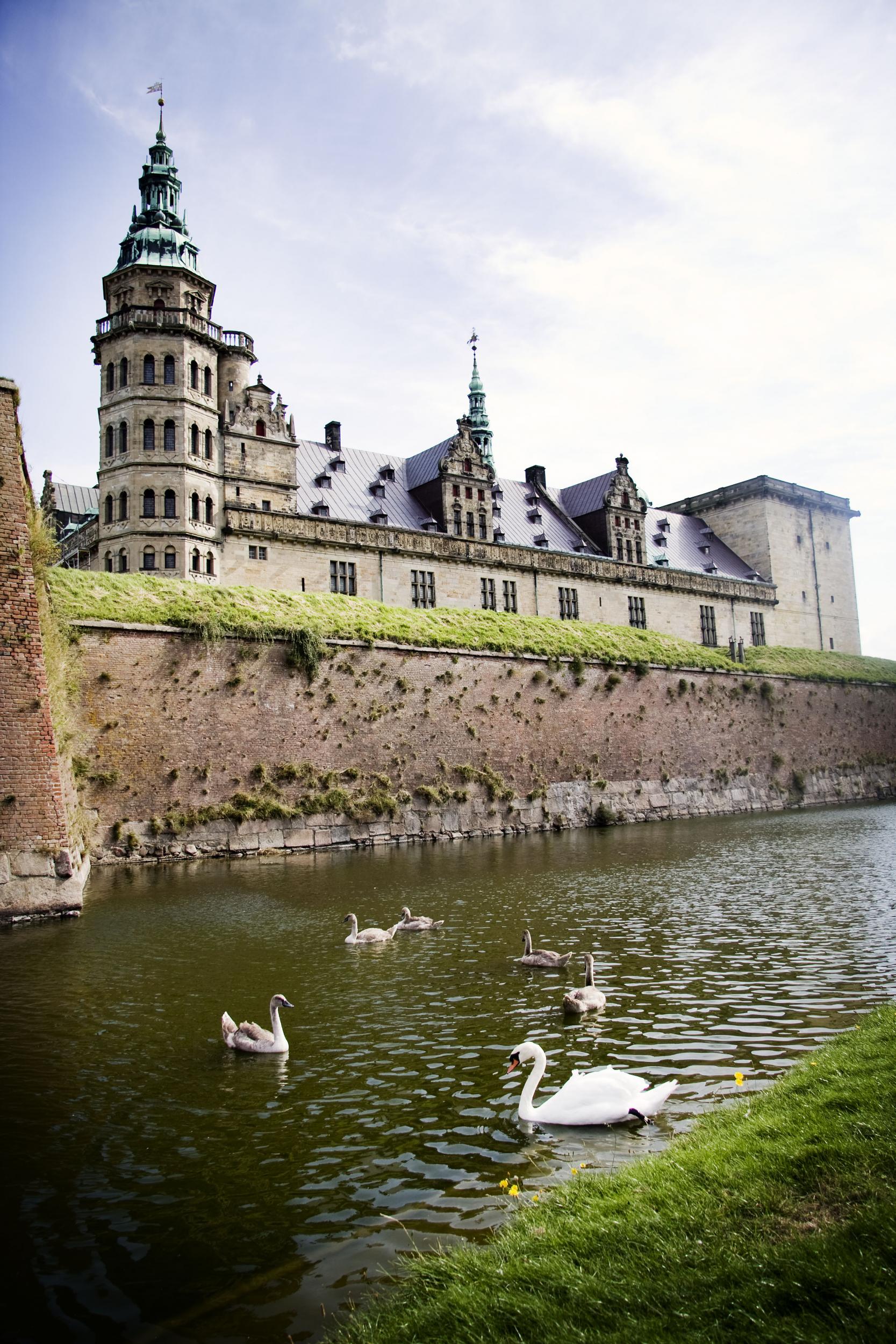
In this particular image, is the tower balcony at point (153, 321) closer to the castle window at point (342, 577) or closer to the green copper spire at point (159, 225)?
the green copper spire at point (159, 225)

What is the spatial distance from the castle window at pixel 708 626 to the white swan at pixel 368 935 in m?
47.1

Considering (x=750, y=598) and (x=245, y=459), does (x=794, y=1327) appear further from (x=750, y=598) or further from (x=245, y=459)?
(x=750, y=598)

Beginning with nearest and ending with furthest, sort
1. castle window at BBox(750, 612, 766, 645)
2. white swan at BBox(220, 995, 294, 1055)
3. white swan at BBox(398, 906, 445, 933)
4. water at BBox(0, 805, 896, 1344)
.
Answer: water at BBox(0, 805, 896, 1344) → white swan at BBox(220, 995, 294, 1055) → white swan at BBox(398, 906, 445, 933) → castle window at BBox(750, 612, 766, 645)

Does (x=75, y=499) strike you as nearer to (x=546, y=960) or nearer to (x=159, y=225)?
(x=159, y=225)

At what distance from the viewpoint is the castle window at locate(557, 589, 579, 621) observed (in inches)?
1970

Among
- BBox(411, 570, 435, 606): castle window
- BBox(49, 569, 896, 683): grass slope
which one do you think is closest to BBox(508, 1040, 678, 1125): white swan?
BBox(49, 569, 896, 683): grass slope

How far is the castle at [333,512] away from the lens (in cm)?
3578

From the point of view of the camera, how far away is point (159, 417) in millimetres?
35719

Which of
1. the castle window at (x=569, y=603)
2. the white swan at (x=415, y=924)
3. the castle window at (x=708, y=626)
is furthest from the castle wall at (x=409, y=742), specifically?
the white swan at (x=415, y=924)

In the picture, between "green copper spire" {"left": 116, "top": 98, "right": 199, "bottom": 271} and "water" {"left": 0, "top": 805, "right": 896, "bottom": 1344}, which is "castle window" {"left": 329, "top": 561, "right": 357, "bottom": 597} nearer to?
"green copper spire" {"left": 116, "top": 98, "right": 199, "bottom": 271}

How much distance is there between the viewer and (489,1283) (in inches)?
169

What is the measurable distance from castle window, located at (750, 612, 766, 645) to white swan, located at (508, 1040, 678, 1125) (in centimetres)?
5756

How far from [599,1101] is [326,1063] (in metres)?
2.73

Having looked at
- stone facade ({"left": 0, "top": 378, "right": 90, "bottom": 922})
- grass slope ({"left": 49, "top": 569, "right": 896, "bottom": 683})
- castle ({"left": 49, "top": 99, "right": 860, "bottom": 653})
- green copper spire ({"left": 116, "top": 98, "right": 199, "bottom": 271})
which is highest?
green copper spire ({"left": 116, "top": 98, "right": 199, "bottom": 271})
